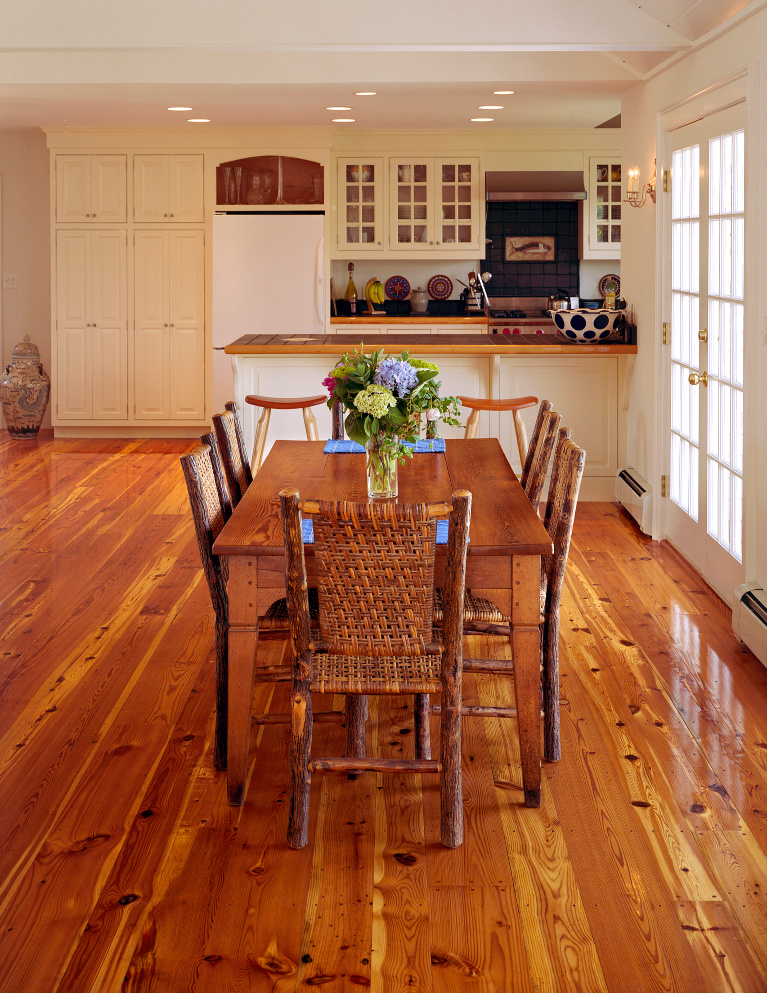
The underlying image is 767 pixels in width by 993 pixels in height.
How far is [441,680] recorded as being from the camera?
7.80 ft

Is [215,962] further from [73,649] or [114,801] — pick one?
[73,649]

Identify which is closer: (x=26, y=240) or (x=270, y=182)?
(x=270, y=182)

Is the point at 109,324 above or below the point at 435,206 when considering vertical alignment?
below

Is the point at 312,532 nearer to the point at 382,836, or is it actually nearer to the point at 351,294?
the point at 382,836

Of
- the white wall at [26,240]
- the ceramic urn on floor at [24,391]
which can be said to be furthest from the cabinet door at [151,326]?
the white wall at [26,240]

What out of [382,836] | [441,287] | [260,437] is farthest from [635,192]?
[382,836]

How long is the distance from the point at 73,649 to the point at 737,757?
226cm

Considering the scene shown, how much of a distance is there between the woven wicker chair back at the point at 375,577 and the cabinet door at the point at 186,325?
6.07 meters

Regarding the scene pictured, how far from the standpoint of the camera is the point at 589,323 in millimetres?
5801

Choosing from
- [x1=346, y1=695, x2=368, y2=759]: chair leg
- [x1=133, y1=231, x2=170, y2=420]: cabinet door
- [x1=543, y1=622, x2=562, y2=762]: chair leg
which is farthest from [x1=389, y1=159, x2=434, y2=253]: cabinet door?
[x1=346, y1=695, x2=368, y2=759]: chair leg

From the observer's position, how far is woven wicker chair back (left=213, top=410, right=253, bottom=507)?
10.9ft

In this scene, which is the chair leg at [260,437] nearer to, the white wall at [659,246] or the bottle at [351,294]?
the white wall at [659,246]

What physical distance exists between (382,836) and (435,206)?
256 inches

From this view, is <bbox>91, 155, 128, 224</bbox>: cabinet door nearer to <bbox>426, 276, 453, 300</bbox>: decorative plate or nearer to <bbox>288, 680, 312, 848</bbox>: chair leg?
<bbox>426, 276, 453, 300</bbox>: decorative plate
